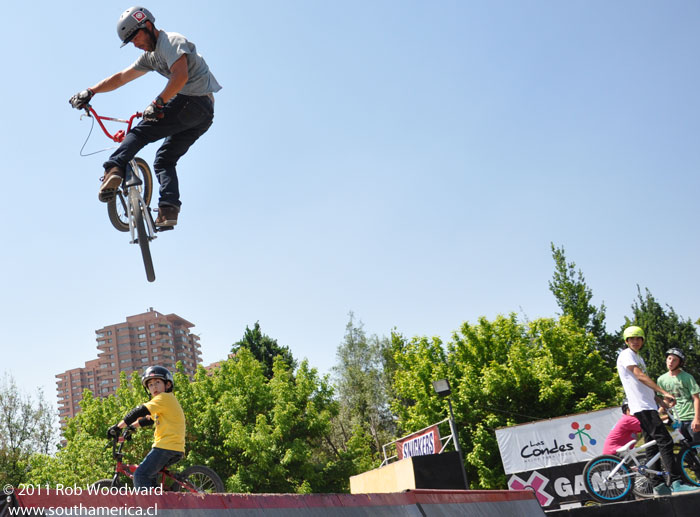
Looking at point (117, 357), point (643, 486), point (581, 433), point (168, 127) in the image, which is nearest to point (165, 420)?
point (168, 127)

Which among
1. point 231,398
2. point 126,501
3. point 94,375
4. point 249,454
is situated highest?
point 94,375

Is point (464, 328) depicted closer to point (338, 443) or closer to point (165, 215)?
point (338, 443)

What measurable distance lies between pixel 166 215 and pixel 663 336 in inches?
1940

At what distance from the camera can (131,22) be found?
5.49 metres

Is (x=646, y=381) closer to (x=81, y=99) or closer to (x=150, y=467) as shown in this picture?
Result: (x=150, y=467)

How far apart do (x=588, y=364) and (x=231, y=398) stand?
18907mm

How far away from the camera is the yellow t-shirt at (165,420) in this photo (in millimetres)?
6070

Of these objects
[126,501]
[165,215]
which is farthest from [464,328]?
[126,501]

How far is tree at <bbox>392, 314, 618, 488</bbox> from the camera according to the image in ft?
107

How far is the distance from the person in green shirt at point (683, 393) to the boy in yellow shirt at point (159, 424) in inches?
204

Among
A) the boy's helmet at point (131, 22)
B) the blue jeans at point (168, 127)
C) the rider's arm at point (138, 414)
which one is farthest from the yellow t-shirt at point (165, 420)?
the boy's helmet at point (131, 22)

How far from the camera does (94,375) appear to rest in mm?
106562

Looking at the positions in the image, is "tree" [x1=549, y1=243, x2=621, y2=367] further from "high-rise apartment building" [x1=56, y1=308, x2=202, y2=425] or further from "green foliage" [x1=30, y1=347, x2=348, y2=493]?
"high-rise apartment building" [x1=56, y1=308, x2=202, y2=425]

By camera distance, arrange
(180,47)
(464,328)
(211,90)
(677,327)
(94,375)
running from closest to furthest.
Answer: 1. (180,47)
2. (211,90)
3. (464,328)
4. (677,327)
5. (94,375)
